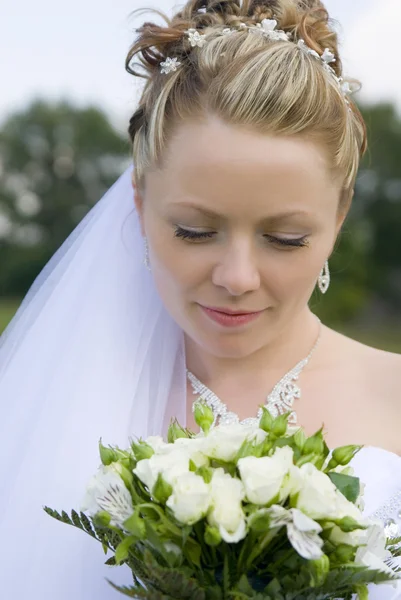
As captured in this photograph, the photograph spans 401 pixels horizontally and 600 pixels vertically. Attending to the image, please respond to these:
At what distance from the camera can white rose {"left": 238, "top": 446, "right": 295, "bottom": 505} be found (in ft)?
4.83

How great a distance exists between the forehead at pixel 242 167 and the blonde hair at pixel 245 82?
0.13 feet

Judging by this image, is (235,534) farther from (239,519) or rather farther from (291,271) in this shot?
(291,271)

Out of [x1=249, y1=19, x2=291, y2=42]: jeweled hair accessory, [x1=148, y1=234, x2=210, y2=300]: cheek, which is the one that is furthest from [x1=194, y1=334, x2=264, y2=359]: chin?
[x1=249, y1=19, x2=291, y2=42]: jeweled hair accessory

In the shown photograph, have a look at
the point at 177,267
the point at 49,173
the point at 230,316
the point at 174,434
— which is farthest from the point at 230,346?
the point at 49,173

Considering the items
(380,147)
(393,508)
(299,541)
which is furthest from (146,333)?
(380,147)

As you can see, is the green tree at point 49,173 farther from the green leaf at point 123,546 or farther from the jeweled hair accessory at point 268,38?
the green leaf at point 123,546

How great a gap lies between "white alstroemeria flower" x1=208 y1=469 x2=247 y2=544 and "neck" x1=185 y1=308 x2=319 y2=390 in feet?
3.84

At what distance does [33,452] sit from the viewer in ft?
7.61

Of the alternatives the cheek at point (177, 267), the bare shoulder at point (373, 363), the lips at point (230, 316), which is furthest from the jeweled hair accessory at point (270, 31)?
the bare shoulder at point (373, 363)

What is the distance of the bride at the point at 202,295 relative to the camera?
2.18m

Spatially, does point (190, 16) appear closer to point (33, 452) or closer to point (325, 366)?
point (325, 366)

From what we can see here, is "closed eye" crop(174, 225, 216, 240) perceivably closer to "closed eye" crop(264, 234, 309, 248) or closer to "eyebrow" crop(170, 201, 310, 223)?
"eyebrow" crop(170, 201, 310, 223)

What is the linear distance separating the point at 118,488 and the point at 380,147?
32643 millimetres

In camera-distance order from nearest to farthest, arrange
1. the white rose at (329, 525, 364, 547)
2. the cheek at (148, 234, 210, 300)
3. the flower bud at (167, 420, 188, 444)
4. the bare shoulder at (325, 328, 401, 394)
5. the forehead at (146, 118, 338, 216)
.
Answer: the white rose at (329, 525, 364, 547) → the flower bud at (167, 420, 188, 444) → the forehead at (146, 118, 338, 216) → the cheek at (148, 234, 210, 300) → the bare shoulder at (325, 328, 401, 394)
